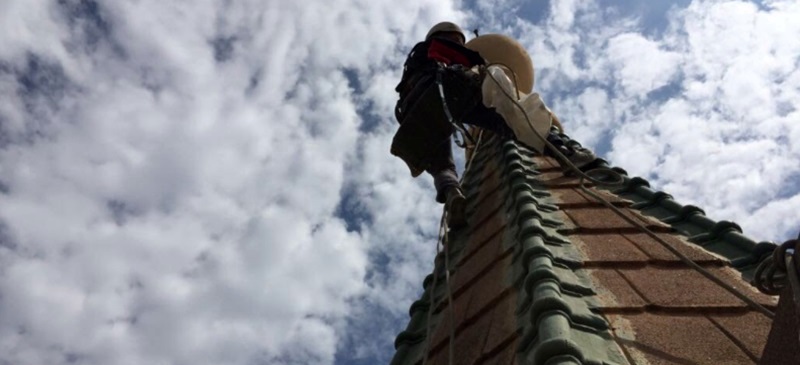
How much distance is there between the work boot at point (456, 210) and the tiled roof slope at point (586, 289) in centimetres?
21

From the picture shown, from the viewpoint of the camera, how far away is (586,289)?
9.91 ft

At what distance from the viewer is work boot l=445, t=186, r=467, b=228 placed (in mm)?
Result: 5711

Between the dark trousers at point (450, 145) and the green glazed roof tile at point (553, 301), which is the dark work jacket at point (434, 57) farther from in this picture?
the green glazed roof tile at point (553, 301)

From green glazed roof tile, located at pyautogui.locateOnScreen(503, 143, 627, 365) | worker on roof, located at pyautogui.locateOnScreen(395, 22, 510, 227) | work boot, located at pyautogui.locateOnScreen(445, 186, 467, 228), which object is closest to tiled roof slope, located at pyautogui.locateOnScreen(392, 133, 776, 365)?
green glazed roof tile, located at pyautogui.locateOnScreen(503, 143, 627, 365)

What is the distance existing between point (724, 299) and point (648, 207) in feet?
6.94

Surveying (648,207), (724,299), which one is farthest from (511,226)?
(724,299)

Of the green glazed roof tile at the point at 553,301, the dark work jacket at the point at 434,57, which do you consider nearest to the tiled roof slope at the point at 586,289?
the green glazed roof tile at the point at 553,301

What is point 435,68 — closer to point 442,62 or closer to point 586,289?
point 442,62

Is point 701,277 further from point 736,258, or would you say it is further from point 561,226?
point 561,226

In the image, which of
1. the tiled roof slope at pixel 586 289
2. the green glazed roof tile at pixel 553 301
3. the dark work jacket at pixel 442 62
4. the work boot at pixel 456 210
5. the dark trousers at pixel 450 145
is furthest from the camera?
the dark work jacket at pixel 442 62

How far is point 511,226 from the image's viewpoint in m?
4.46

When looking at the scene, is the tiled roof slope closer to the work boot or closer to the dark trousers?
the work boot

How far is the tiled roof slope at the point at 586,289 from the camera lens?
2.47m

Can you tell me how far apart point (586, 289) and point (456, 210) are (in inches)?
108
